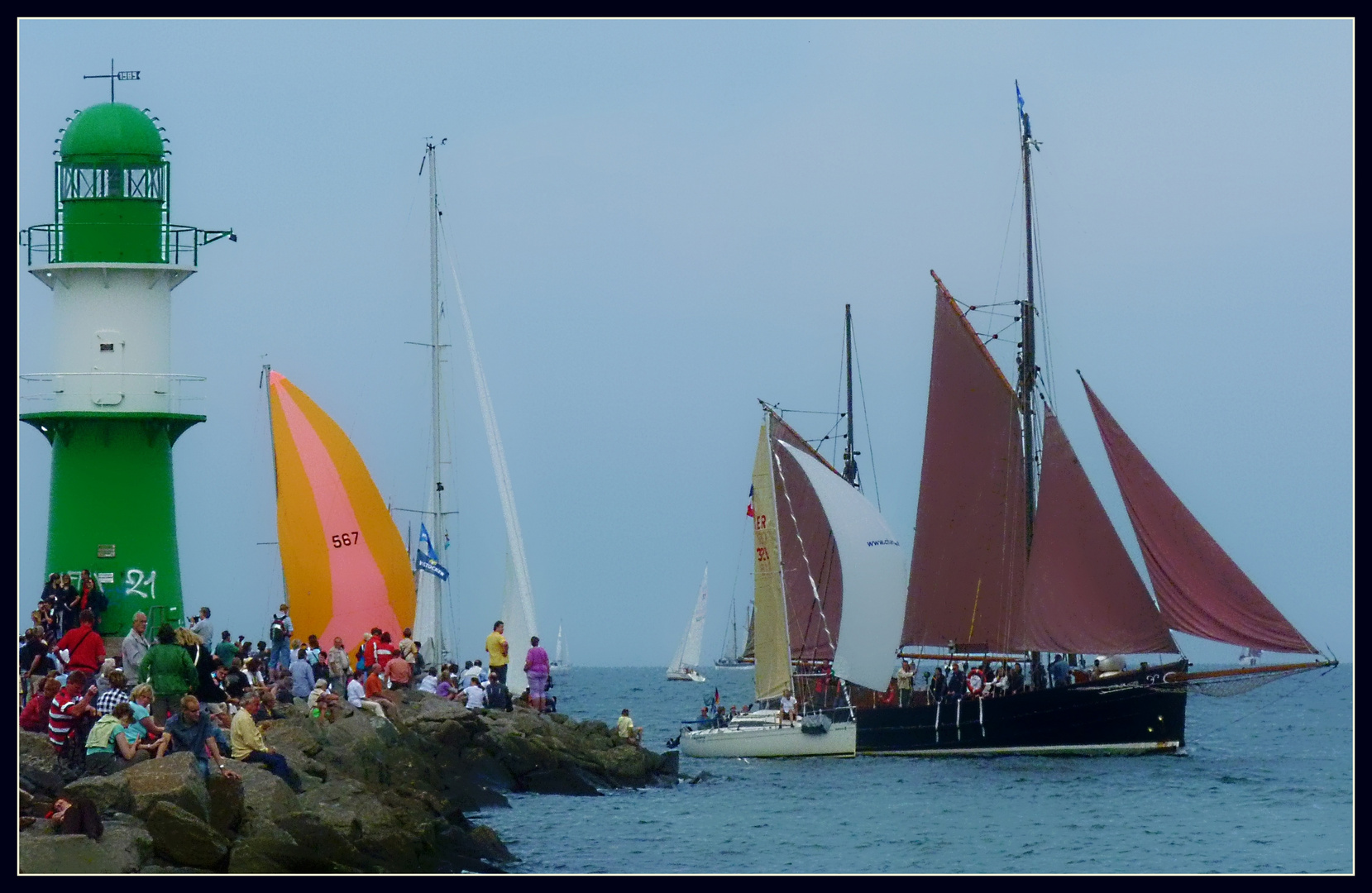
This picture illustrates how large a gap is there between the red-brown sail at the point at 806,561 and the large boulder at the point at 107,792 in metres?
27.5

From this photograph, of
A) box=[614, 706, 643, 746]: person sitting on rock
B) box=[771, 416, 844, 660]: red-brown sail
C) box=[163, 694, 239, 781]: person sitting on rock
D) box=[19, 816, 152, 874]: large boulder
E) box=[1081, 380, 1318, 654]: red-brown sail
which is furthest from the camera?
box=[771, 416, 844, 660]: red-brown sail

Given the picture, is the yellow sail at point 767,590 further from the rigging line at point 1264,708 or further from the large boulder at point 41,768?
the large boulder at point 41,768

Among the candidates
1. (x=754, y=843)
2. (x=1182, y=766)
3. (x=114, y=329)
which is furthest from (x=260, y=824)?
(x=1182, y=766)

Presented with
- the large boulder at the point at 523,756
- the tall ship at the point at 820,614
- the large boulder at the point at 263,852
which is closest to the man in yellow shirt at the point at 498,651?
the large boulder at the point at 523,756

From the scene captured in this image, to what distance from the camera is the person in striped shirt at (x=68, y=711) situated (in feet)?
75.6

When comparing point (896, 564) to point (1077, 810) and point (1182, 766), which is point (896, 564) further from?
point (1077, 810)

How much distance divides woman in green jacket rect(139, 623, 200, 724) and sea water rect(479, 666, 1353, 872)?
4619mm

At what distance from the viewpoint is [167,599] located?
33.9 metres

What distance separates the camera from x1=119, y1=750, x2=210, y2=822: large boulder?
832 inches

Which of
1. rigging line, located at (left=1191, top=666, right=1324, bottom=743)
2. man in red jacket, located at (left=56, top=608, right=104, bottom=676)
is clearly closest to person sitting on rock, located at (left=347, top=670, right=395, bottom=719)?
man in red jacket, located at (left=56, top=608, right=104, bottom=676)

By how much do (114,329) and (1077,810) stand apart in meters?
16.6

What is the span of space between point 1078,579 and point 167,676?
79.0 ft

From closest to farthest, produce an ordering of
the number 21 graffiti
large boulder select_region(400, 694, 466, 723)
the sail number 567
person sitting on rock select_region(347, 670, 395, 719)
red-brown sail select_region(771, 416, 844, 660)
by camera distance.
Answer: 1. person sitting on rock select_region(347, 670, 395, 719)
2. large boulder select_region(400, 694, 466, 723)
3. the number 21 graffiti
4. the sail number 567
5. red-brown sail select_region(771, 416, 844, 660)

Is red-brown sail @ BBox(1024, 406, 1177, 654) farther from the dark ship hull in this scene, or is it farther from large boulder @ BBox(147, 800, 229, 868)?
large boulder @ BBox(147, 800, 229, 868)
